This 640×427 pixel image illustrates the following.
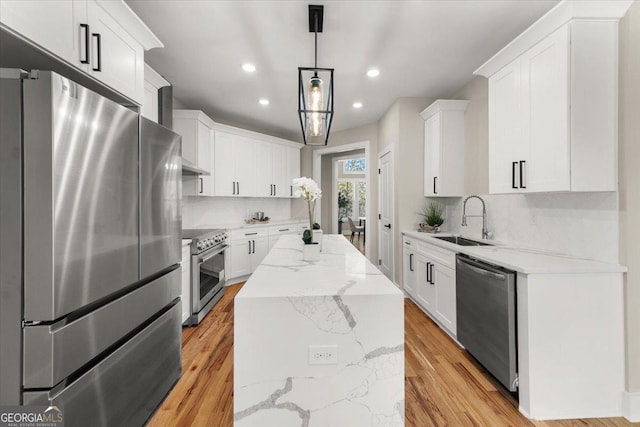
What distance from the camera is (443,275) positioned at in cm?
269

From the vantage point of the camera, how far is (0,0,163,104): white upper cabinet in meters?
1.15

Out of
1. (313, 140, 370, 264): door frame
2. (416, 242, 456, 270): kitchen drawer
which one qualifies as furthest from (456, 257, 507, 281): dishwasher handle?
(313, 140, 370, 264): door frame

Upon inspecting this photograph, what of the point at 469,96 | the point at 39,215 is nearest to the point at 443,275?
the point at 469,96

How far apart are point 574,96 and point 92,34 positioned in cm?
284

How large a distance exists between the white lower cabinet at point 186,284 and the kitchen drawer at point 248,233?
1.34 meters

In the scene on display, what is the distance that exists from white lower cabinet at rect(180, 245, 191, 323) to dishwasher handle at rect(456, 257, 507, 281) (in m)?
2.61

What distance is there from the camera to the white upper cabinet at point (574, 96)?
5.54 ft

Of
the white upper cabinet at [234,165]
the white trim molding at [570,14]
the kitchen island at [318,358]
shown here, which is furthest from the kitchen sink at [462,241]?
the white upper cabinet at [234,165]

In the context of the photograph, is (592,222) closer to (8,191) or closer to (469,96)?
(469,96)

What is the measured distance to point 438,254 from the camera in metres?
2.79

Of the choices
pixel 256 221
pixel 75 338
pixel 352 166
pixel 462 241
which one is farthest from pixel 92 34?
pixel 352 166

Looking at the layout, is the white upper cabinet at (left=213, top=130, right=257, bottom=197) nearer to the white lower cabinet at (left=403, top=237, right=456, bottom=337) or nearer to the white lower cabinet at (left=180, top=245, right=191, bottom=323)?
the white lower cabinet at (left=180, top=245, right=191, bottom=323)

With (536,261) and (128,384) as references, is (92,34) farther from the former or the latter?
(536,261)

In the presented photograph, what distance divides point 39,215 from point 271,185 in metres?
4.32
